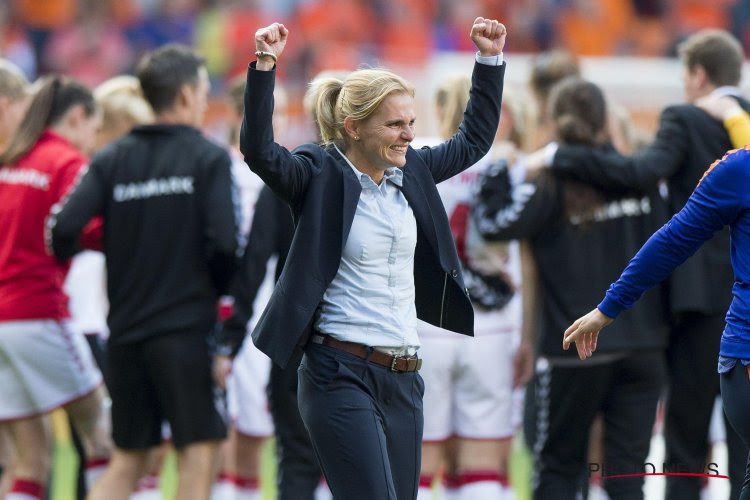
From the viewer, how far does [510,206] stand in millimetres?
5824

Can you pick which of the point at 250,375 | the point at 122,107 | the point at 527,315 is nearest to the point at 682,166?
the point at 527,315

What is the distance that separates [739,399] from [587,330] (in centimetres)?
51

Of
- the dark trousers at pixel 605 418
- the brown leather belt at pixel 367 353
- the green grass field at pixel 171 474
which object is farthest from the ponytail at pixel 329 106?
the green grass field at pixel 171 474

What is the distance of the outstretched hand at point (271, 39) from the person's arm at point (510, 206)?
7.11 ft

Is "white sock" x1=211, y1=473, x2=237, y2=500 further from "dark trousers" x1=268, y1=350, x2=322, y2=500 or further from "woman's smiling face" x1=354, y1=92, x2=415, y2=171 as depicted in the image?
"woman's smiling face" x1=354, y1=92, x2=415, y2=171

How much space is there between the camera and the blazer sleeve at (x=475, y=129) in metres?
4.48

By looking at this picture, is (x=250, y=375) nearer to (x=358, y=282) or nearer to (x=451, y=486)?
(x=451, y=486)

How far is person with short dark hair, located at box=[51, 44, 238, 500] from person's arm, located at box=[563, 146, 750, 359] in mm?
2156

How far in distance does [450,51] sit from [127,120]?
1021 centimetres

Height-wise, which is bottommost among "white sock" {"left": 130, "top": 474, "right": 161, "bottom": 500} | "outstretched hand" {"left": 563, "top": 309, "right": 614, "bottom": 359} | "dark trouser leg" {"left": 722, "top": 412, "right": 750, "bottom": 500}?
"white sock" {"left": 130, "top": 474, "right": 161, "bottom": 500}

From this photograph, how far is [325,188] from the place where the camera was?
4.09 meters

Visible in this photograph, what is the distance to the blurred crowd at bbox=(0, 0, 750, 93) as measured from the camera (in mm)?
16281

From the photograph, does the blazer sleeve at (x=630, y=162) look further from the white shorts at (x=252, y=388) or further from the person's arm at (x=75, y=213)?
the person's arm at (x=75, y=213)

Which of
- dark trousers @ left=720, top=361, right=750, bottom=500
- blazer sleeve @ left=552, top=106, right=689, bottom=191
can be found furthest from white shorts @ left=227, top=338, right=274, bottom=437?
dark trousers @ left=720, top=361, right=750, bottom=500
